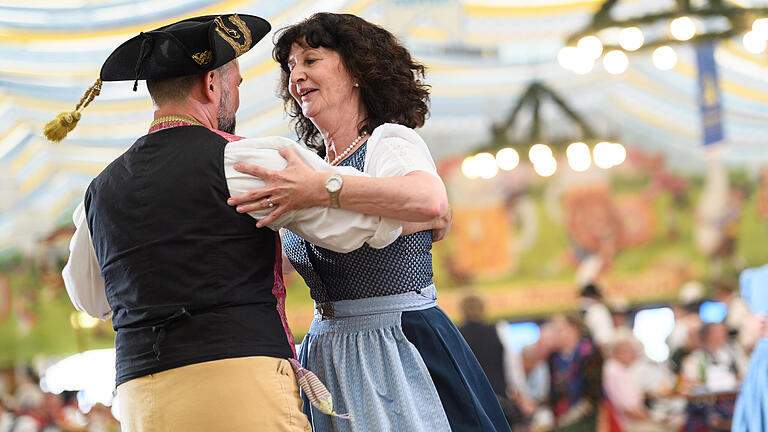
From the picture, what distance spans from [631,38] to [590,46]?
0.90ft

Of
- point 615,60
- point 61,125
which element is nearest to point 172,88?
point 61,125

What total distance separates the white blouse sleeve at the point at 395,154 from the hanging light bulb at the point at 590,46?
13.7ft

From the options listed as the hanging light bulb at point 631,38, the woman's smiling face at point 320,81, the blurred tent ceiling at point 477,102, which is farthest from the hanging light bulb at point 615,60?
the woman's smiling face at point 320,81

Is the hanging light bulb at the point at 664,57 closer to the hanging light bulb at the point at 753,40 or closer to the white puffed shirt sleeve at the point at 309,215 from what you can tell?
the hanging light bulb at the point at 753,40

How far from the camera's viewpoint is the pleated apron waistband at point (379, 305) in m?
1.95

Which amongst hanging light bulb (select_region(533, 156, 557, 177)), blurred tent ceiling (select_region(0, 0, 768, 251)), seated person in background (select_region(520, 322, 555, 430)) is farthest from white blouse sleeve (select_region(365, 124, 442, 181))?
blurred tent ceiling (select_region(0, 0, 768, 251))

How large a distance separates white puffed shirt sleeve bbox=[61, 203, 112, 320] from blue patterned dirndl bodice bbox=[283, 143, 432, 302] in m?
0.46

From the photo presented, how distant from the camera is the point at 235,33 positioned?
1761 mm

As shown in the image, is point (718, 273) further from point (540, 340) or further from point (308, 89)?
point (308, 89)

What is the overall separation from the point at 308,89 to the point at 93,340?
6.84 metres

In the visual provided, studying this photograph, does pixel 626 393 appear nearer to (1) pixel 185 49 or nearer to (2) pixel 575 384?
(2) pixel 575 384

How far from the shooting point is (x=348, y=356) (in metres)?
1.93

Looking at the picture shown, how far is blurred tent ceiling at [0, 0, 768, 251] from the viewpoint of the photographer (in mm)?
7789

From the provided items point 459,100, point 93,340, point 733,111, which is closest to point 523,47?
point 459,100
